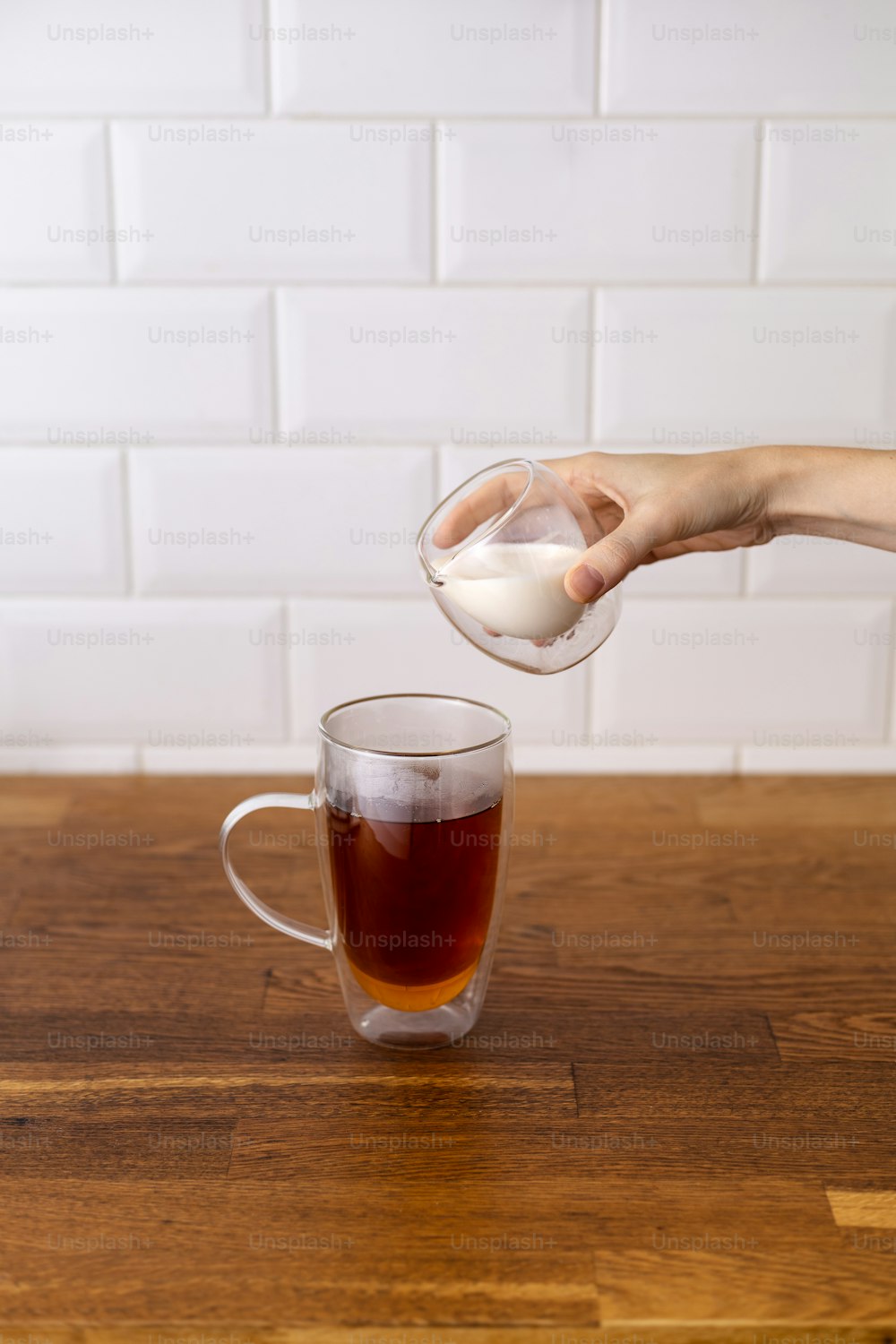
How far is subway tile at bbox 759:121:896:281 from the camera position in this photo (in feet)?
3.56

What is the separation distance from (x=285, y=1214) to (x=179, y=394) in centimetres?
78

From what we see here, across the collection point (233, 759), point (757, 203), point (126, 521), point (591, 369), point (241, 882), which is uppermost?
point (757, 203)

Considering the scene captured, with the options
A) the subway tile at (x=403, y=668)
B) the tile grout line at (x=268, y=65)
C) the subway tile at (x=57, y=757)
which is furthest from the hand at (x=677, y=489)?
the subway tile at (x=57, y=757)

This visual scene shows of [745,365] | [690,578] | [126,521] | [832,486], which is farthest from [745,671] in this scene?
[126,521]

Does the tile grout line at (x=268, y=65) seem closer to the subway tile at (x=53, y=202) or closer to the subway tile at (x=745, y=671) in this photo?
the subway tile at (x=53, y=202)

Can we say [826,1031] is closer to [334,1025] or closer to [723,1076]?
[723,1076]

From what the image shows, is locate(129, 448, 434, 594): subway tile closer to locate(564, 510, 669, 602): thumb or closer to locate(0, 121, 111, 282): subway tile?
locate(0, 121, 111, 282): subway tile

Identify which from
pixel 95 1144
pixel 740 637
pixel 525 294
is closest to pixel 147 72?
pixel 525 294

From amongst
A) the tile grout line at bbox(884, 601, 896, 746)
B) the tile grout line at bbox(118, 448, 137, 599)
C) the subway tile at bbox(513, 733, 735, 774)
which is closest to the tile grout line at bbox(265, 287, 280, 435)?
the tile grout line at bbox(118, 448, 137, 599)

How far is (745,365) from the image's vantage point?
1.13 metres

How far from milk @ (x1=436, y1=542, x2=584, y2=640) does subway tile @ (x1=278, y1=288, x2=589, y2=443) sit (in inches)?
19.2

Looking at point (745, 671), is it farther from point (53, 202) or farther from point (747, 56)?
point (53, 202)

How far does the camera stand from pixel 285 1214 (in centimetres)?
56

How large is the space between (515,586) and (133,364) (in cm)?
62
